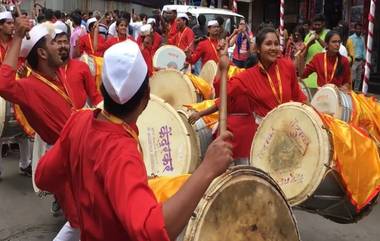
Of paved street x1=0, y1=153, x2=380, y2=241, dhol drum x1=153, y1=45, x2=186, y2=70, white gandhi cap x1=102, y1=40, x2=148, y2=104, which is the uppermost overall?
white gandhi cap x1=102, y1=40, x2=148, y2=104

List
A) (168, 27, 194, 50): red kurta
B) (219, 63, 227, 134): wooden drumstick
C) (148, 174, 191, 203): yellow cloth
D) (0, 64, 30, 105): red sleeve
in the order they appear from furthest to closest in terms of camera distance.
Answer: (168, 27, 194, 50): red kurta
(0, 64, 30, 105): red sleeve
(148, 174, 191, 203): yellow cloth
(219, 63, 227, 134): wooden drumstick

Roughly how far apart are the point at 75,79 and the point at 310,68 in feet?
10.4

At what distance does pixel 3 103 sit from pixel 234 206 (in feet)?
14.7

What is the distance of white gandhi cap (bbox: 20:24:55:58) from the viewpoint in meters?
3.77

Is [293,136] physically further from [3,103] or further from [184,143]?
[3,103]

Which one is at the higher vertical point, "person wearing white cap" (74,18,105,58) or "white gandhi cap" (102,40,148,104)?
"white gandhi cap" (102,40,148,104)

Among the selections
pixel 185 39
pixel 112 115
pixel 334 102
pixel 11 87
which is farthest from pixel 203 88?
pixel 112 115

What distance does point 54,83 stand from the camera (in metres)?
3.92

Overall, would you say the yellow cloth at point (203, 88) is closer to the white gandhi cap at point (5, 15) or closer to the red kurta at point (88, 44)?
the white gandhi cap at point (5, 15)

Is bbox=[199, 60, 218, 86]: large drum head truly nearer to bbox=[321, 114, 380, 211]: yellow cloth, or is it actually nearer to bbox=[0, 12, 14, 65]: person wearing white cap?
bbox=[0, 12, 14, 65]: person wearing white cap

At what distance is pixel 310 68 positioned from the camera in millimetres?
6578

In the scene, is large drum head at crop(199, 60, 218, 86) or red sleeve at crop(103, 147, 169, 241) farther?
large drum head at crop(199, 60, 218, 86)

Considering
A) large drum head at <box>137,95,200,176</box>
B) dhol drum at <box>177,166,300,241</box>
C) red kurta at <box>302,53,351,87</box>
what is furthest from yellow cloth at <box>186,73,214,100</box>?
dhol drum at <box>177,166,300,241</box>

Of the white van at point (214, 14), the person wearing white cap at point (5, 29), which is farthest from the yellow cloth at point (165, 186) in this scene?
the white van at point (214, 14)
